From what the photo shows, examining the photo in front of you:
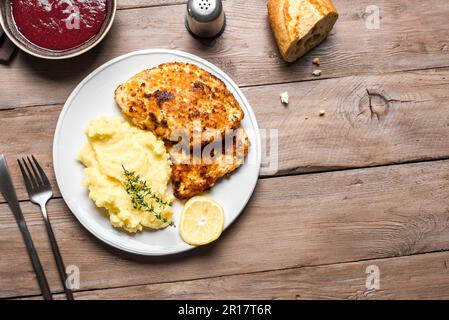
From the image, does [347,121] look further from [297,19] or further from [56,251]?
[56,251]

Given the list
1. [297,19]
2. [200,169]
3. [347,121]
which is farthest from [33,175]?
[347,121]

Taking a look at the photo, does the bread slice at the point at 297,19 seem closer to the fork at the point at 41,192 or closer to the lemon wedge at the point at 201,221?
the lemon wedge at the point at 201,221

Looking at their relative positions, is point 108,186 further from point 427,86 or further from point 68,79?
point 427,86

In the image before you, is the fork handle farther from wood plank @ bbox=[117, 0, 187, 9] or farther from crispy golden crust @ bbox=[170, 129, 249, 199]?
wood plank @ bbox=[117, 0, 187, 9]

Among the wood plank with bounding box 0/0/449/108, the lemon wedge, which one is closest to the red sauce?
the wood plank with bounding box 0/0/449/108
